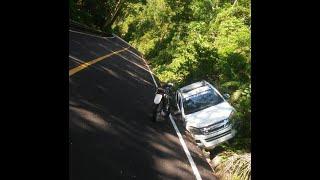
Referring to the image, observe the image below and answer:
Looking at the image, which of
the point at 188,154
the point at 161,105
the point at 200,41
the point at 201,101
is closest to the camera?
the point at 188,154

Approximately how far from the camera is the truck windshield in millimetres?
15031

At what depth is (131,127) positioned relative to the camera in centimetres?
1385

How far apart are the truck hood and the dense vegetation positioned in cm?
49

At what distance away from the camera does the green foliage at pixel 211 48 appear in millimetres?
16659

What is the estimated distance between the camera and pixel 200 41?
2703cm

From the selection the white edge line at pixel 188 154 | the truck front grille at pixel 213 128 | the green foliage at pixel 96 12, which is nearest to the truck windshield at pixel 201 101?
the white edge line at pixel 188 154

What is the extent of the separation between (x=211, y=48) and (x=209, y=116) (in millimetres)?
11431

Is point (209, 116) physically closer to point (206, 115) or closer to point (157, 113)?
point (206, 115)

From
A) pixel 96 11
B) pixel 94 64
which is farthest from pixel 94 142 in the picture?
pixel 96 11

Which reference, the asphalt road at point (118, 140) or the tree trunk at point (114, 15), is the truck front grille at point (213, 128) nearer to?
the asphalt road at point (118, 140)

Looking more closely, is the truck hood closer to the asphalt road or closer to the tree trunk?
the asphalt road

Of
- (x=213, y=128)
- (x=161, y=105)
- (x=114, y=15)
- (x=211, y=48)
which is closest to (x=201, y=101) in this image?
(x=161, y=105)
